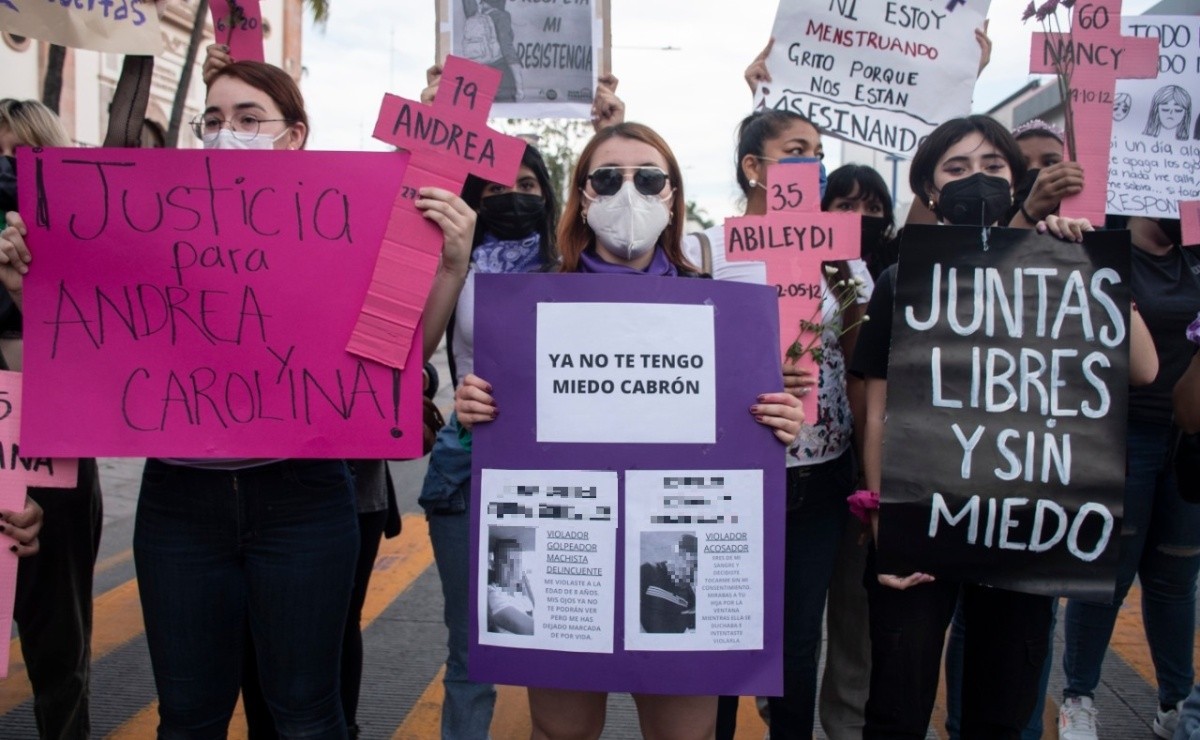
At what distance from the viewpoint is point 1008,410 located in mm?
2500

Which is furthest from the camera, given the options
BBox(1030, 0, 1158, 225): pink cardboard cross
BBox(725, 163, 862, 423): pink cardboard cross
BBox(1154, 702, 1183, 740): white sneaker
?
BBox(1154, 702, 1183, 740): white sneaker

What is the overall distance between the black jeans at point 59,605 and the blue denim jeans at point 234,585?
2.00 ft

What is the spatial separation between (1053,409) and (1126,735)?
1.98 metres

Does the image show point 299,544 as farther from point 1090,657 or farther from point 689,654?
point 1090,657

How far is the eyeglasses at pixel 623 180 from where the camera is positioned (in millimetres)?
2523

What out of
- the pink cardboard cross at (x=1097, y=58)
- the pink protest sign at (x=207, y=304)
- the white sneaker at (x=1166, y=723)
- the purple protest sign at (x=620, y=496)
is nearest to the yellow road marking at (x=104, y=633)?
the pink protest sign at (x=207, y=304)

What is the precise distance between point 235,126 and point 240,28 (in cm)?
50

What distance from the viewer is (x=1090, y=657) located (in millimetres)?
3607

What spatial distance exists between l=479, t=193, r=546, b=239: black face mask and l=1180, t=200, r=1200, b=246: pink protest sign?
6.62 feet

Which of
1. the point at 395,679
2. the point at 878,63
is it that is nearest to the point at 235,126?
the point at 878,63

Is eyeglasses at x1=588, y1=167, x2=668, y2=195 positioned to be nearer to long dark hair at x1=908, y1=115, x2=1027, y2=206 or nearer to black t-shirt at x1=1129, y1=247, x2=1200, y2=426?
long dark hair at x1=908, y1=115, x2=1027, y2=206

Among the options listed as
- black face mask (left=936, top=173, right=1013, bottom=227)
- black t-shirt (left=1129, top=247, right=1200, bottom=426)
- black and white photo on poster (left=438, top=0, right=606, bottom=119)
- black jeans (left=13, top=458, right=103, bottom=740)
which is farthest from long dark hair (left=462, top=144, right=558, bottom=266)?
black t-shirt (left=1129, top=247, right=1200, bottom=426)

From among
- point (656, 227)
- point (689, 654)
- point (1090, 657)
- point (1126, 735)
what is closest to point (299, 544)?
point (689, 654)

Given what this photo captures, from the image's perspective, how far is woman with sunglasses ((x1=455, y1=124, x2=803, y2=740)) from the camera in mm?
2297
